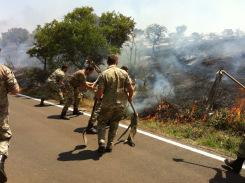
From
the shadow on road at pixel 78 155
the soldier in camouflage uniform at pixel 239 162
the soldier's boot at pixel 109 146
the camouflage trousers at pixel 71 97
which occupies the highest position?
the camouflage trousers at pixel 71 97

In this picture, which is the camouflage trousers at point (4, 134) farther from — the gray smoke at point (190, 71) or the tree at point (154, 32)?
the tree at point (154, 32)

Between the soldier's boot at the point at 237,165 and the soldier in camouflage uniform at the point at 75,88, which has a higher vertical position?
the soldier in camouflage uniform at the point at 75,88

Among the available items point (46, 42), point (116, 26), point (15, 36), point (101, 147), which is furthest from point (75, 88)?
point (15, 36)

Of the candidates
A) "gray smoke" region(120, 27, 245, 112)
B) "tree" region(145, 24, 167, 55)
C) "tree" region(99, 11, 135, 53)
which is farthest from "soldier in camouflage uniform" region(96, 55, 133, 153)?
"tree" region(145, 24, 167, 55)

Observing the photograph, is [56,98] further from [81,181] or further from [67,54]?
[81,181]

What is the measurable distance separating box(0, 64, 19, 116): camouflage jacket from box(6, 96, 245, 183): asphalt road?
44.8 inches

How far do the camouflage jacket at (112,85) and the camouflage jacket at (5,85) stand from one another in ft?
7.43

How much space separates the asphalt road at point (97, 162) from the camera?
20.9ft

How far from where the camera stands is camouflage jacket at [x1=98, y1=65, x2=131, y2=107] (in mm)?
7672

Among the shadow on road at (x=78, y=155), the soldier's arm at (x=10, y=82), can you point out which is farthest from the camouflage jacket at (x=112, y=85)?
the soldier's arm at (x=10, y=82)

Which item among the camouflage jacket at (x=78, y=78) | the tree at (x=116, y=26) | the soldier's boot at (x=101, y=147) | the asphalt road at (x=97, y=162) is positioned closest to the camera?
the asphalt road at (x=97, y=162)

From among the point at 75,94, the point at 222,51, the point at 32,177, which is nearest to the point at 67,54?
the point at 222,51

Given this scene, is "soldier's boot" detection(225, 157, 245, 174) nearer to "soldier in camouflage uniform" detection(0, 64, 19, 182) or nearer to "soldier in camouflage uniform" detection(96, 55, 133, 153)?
"soldier in camouflage uniform" detection(96, 55, 133, 153)

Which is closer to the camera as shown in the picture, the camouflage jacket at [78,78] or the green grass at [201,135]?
the green grass at [201,135]
